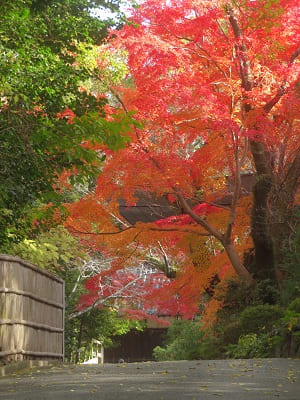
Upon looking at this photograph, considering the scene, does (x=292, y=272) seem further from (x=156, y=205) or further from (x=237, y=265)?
(x=156, y=205)

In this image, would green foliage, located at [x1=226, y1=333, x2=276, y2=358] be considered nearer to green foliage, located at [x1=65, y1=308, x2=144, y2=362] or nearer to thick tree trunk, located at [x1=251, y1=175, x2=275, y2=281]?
thick tree trunk, located at [x1=251, y1=175, x2=275, y2=281]

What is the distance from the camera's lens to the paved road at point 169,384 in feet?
22.2

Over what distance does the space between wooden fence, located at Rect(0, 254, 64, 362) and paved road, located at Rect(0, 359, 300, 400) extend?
2.97m

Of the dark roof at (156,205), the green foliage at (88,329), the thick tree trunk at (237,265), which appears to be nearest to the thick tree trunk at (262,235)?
the thick tree trunk at (237,265)

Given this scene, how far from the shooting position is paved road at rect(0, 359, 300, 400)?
677cm

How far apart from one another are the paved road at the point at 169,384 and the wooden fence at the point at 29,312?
297 centimetres

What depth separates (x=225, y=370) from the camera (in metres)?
9.66

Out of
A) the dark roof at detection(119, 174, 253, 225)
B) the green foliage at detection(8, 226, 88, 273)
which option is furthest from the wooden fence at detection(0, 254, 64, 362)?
the dark roof at detection(119, 174, 253, 225)

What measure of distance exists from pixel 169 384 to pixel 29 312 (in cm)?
660

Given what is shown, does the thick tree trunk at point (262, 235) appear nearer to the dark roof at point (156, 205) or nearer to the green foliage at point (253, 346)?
the dark roof at point (156, 205)

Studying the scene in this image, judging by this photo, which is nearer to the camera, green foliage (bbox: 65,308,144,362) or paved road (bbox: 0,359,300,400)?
paved road (bbox: 0,359,300,400)

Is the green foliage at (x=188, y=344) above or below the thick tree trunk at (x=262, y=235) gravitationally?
below

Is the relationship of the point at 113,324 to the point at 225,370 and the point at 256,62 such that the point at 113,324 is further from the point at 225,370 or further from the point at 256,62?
the point at 225,370

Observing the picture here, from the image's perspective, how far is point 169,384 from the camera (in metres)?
7.83
